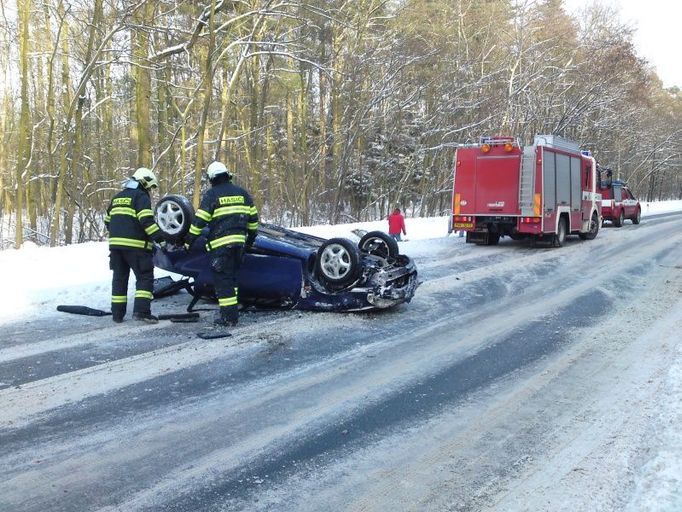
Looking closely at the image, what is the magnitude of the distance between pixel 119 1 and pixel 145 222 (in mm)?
10511

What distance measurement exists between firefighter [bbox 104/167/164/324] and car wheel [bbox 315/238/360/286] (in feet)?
6.15

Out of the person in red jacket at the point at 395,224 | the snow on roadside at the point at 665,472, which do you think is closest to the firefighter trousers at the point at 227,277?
the snow on roadside at the point at 665,472

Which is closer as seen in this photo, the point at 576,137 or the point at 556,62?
the point at 556,62

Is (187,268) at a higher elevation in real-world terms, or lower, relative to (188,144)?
lower

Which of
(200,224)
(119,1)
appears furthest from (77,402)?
(119,1)

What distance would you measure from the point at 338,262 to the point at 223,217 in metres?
1.44

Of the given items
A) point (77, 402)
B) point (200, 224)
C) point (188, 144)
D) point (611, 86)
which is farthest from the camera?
→ point (611, 86)

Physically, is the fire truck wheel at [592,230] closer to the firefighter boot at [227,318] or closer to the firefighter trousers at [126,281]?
the firefighter boot at [227,318]

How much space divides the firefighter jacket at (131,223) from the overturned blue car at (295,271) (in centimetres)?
15

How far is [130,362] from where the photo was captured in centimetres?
490

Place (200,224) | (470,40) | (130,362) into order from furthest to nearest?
(470,40), (200,224), (130,362)

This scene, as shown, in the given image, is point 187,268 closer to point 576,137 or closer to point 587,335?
point 587,335

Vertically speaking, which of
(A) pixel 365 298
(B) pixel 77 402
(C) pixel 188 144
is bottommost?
(B) pixel 77 402

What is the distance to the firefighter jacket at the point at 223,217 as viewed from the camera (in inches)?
Answer: 235
